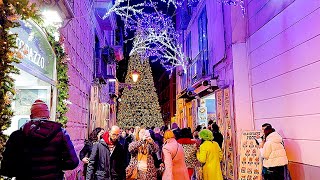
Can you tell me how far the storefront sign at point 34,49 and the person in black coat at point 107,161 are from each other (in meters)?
1.67

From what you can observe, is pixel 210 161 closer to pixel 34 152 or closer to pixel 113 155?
pixel 113 155

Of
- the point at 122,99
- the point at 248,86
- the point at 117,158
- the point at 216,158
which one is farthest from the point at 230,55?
the point at 122,99

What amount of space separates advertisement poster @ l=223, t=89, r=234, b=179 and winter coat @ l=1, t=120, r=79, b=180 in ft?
27.2

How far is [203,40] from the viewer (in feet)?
56.1

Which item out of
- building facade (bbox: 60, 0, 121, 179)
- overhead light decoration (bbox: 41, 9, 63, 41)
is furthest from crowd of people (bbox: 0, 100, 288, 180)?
overhead light decoration (bbox: 41, 9, 63, 41)

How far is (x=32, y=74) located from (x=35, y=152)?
77.7 inches

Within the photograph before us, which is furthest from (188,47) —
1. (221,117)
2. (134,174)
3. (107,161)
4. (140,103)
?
(107,161)

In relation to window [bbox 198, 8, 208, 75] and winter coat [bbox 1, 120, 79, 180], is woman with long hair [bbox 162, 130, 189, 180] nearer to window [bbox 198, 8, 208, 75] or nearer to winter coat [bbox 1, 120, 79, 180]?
winter coat [bbox 1, 120, 79, 180]

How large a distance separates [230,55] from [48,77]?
7019mm

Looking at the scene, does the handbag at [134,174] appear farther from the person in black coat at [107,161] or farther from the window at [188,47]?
the window at [188,47]

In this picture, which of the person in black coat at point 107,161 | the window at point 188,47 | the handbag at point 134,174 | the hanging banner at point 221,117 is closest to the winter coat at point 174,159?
the handbag at point 134,174

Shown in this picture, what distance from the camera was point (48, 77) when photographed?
6066mm

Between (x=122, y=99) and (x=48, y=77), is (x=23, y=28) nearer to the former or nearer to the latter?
(x=48, y=77)

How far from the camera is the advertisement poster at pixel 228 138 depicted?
433 inches
